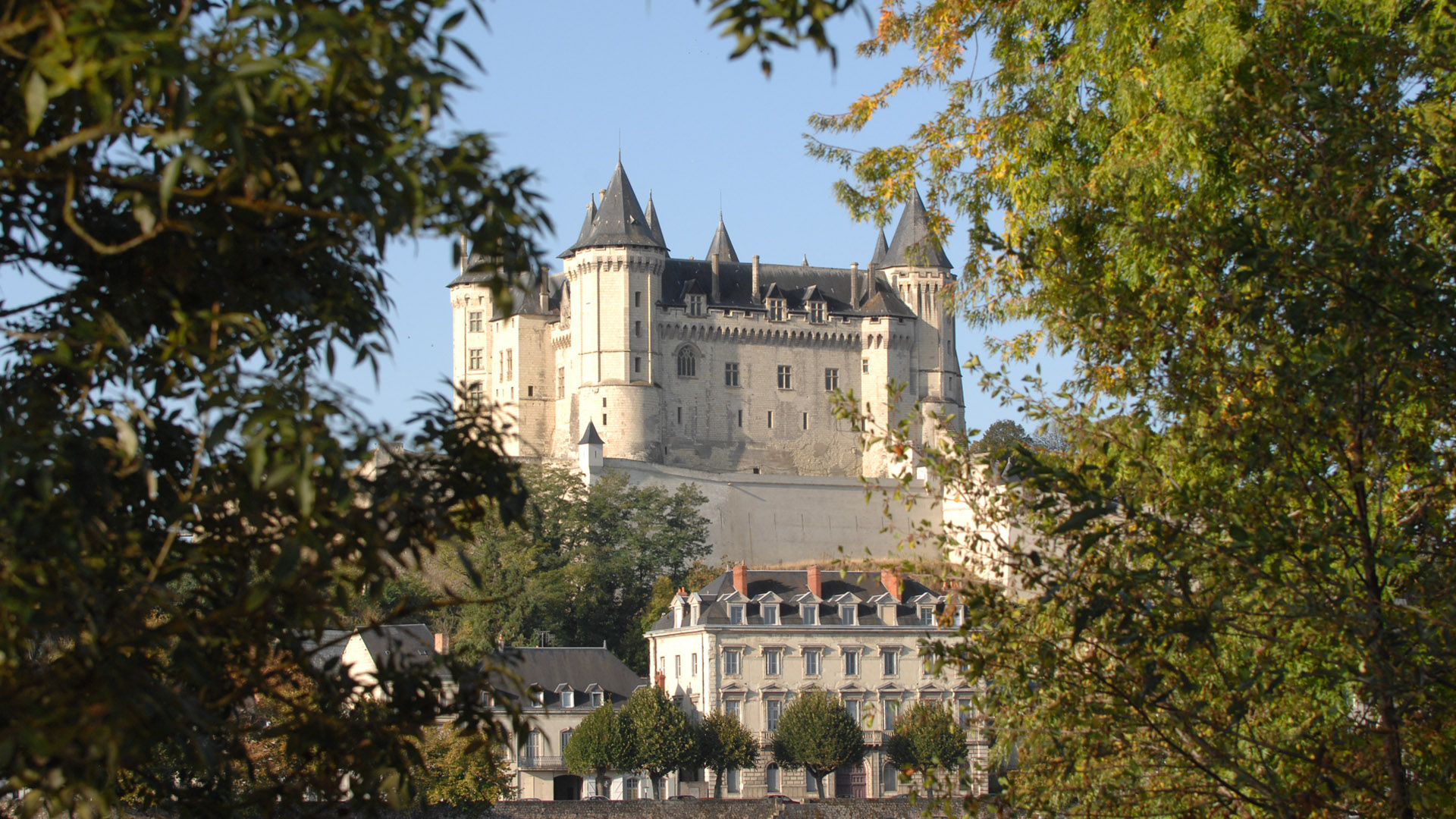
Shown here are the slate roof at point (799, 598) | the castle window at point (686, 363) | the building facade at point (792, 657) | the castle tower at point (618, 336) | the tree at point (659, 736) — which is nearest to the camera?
the tree at point (659, 736)

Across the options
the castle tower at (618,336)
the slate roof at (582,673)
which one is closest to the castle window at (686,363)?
the castle tower at (618,336)

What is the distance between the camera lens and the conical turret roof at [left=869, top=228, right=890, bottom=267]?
2766 inches

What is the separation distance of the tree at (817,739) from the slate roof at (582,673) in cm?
452

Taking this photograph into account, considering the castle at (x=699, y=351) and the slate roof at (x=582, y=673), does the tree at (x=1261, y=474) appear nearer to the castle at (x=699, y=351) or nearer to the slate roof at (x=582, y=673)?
the slate roof at (x=582, y=673)

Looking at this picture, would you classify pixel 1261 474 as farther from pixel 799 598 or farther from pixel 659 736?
pixel 799 598

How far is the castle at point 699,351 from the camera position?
6275 cm

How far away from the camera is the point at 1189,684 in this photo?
5148 millimetres

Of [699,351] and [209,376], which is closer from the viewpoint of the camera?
[209,376]

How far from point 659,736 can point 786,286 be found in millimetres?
34172

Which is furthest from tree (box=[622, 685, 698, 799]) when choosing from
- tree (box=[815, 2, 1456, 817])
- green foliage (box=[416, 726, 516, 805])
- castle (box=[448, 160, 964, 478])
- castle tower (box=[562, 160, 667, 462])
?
tree (box=[815, 2, 1456, 817])

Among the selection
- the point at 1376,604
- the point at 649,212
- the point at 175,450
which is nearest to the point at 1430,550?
the point at 1376,604

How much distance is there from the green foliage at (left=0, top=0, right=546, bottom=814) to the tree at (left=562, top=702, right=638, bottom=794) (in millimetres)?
33712

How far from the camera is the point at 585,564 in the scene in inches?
2144

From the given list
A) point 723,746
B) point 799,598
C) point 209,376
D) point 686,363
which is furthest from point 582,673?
point 209,376
